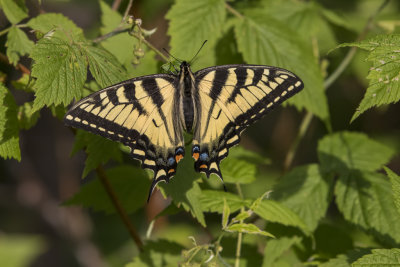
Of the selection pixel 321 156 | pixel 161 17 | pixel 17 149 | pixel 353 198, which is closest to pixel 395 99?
pixel 353 198

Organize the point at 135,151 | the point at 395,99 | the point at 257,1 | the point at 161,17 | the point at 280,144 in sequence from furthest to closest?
1. the point at 280,144
2. the point at 161,17
3. the point at 257,1
4. the point at 135,151
5. the point at 395,99

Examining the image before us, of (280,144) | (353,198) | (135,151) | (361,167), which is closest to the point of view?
(135,151)

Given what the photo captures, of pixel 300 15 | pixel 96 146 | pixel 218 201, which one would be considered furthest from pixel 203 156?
pixel 300 15

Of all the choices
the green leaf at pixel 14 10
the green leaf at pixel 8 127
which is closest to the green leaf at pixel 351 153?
the green leaf at pixel 8 127

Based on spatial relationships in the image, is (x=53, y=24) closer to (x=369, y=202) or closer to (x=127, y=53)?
(x=127, y=53)

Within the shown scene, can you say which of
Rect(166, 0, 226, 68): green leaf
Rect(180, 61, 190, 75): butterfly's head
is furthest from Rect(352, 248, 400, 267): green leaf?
Rect(166, 0, 226, 68): green leaf

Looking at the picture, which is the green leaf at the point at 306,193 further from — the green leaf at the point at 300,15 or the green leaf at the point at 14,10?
the green leaf at the point at 14,10

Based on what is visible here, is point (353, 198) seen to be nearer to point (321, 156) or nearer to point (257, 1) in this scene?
point (321, 156)
